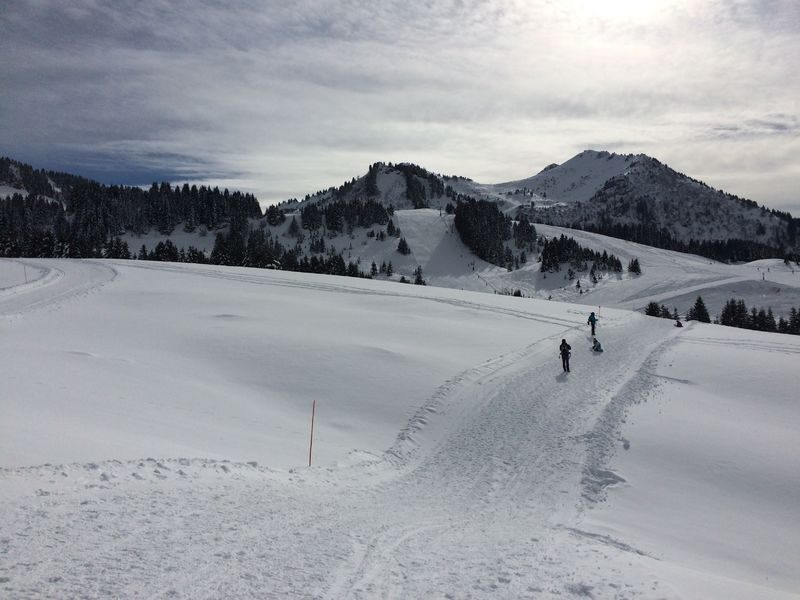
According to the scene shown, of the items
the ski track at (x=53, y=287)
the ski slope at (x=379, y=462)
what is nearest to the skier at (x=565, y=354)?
the ski slope at (x=379, y=462)

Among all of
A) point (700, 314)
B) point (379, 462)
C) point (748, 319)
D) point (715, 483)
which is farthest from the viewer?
point (700, 314)

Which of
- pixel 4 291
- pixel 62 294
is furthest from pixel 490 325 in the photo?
pixel 4 291

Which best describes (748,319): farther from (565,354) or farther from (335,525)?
(335,525)

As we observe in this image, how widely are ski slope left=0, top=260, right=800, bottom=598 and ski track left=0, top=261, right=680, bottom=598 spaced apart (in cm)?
6

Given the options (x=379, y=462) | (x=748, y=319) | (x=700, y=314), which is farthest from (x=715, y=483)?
(x=748, y=319)

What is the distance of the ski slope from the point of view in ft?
25.7

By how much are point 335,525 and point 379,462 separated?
497cm

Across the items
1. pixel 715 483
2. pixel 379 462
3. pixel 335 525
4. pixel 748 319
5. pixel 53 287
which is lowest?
pixel 379 462

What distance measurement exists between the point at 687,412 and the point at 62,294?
41.7m

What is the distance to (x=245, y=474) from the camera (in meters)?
11.6

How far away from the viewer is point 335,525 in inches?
382

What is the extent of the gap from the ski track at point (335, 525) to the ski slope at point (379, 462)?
0.18 feet

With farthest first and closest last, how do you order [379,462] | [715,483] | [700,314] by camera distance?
[700,314]
[379,462]
[715,483]

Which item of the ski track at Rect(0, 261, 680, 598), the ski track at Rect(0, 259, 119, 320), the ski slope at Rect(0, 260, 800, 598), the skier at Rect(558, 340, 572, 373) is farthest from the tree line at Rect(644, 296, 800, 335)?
the ski track at Rect(0, 259, 119, 320)
